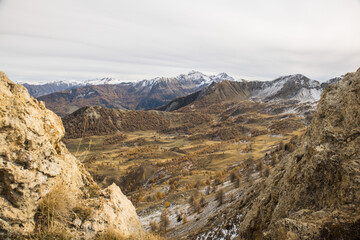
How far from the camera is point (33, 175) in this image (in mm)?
5613

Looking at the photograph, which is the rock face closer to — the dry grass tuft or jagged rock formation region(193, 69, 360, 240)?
the dry grass tuft

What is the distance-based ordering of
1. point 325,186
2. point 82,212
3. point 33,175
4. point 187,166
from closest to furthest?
point 325,186 < point 33,175 < point 82,212 < point 187,166

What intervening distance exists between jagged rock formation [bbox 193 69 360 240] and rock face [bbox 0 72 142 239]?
17.5 ft

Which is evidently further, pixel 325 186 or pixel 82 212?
pixel 82 212

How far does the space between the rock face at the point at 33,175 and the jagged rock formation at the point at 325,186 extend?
535cm

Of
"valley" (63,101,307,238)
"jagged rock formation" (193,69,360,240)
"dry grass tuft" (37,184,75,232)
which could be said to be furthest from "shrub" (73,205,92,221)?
"jagged rock formation" (193,69,360,240)

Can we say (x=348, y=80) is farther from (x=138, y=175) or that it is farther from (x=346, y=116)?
(x=138, y=175)

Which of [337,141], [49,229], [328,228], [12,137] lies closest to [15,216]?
[49,229]

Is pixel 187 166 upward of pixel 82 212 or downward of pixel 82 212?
downward

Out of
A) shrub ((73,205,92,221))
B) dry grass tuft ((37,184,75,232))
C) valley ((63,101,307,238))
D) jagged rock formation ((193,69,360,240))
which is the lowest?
valley ((63,101,307,238))

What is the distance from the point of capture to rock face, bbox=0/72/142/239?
512 cm

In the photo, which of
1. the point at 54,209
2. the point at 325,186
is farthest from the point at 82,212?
the point at 325,186

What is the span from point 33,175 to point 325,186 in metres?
8.05

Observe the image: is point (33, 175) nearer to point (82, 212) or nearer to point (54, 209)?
point (54, 209)
